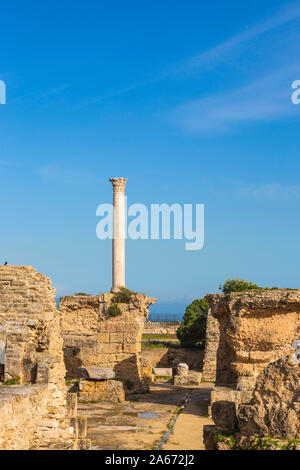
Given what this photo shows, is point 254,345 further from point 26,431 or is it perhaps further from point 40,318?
point 26,431

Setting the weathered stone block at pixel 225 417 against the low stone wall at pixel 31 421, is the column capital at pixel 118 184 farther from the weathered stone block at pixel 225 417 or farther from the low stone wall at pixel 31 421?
the weathered stone block at pixel 225 417

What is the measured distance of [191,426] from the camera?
13.5 m

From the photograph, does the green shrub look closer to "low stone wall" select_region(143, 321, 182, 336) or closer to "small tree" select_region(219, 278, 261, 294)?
"small tree" select_region(219, 278, 261, 294)

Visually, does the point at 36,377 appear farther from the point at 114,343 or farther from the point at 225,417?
the point at 114,343

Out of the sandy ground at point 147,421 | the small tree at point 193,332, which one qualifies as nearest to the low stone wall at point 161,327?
the small tree at point 193,332

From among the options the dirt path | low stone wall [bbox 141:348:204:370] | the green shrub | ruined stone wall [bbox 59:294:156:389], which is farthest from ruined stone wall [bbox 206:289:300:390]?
low stone wall [bbox 141:348:204:370]

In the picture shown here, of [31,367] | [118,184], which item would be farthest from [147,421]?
[118,184]

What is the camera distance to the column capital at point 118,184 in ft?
93.1

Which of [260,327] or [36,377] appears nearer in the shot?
[36,377]

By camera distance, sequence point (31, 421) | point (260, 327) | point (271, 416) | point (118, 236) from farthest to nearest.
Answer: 1. point (118, 236)
2. point (260, 327)
3. point (31, 421)
4. point (271, 416)

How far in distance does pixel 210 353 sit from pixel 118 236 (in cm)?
788

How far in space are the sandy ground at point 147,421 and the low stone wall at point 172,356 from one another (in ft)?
21.1

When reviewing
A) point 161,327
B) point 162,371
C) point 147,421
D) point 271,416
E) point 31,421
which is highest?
point 271,416
